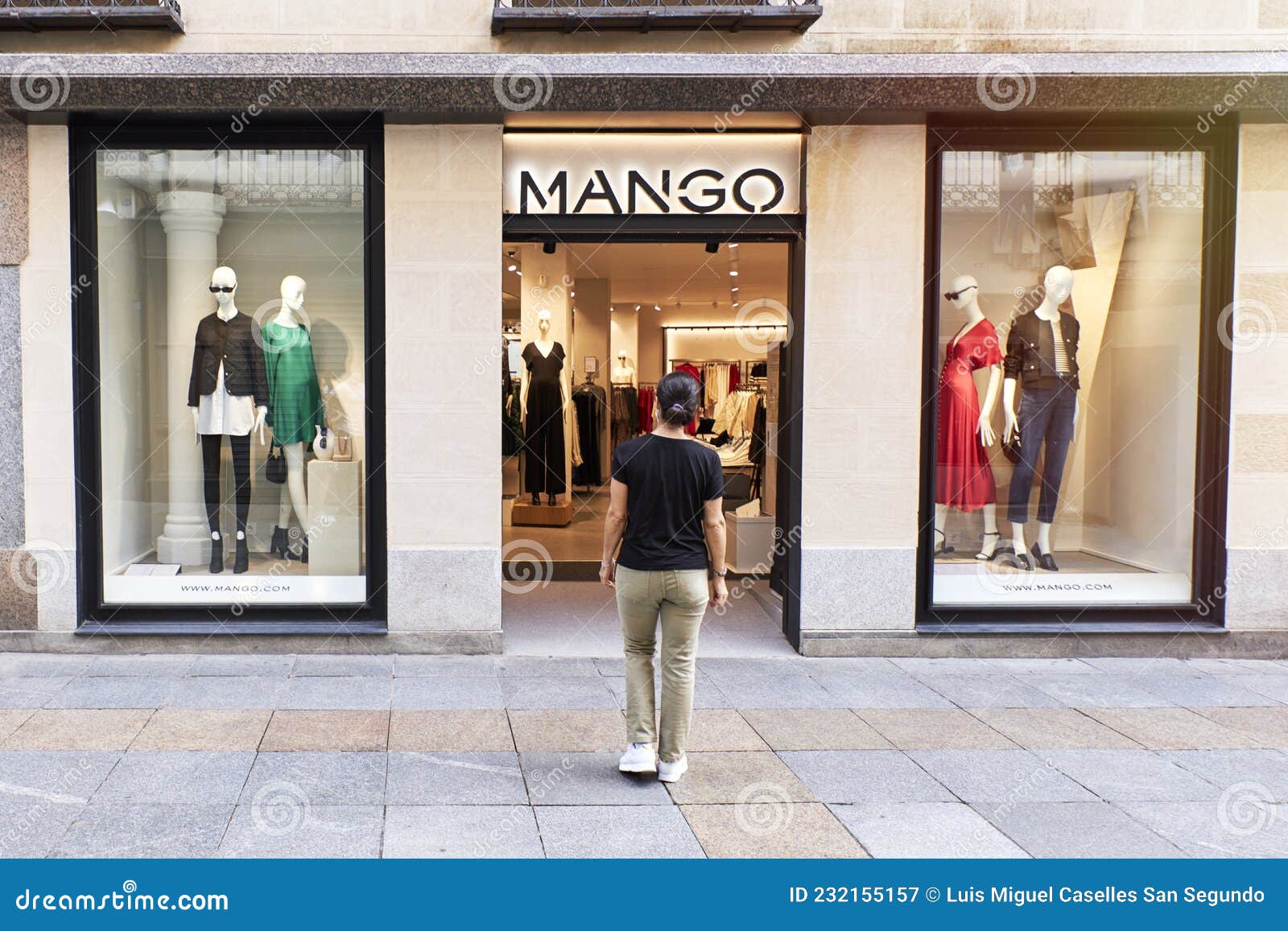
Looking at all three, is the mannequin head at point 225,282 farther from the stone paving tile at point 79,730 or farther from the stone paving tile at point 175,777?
the stone paving tile at point 175,777

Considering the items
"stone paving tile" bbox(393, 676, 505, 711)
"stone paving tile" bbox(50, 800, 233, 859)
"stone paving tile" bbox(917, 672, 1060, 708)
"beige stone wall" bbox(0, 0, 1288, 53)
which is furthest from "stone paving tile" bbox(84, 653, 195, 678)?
"stone paving tile" bbox(917, 672, 1060, 708)

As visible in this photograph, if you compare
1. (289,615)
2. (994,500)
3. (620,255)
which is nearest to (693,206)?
(994,500)

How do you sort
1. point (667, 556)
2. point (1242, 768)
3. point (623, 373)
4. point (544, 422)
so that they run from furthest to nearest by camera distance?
1. point (623, 373)
2. point (544, 422)
3. point (1242, 768)
4. point (667, 556)

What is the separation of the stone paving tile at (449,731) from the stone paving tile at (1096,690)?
11.0 ft

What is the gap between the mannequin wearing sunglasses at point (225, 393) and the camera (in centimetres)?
777

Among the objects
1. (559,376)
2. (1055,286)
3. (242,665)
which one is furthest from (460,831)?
(559,376)

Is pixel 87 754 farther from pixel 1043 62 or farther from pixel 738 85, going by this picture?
pixel 1043 62

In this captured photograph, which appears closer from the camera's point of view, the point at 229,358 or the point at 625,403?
the point at 229,358

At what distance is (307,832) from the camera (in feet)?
13.8

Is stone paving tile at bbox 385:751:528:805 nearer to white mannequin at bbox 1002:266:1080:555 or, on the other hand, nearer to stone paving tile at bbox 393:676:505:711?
stone paving tile at bbox 393:676:505:711

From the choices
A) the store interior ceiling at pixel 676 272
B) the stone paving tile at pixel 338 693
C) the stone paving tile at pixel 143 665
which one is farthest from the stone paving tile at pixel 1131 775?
the store interior ceiling at pixel 676 272

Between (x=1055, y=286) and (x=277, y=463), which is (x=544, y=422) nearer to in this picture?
(x=277, y=463)

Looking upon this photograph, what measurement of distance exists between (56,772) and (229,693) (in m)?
1.47

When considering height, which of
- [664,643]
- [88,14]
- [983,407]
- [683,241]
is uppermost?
[88,14]
